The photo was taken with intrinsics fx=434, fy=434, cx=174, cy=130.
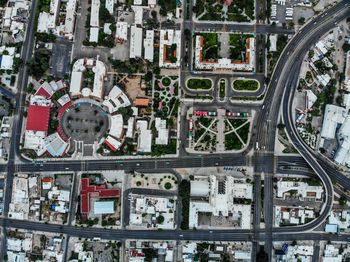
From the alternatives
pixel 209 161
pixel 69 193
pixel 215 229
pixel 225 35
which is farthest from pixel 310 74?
pixel 69 193

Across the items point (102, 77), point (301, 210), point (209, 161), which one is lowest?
point (301, 210)

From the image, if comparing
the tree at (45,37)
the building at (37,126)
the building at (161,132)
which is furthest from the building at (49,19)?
the building at (161,132)

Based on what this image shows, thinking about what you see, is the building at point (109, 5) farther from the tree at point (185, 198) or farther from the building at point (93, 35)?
the tree at point (185, 198)

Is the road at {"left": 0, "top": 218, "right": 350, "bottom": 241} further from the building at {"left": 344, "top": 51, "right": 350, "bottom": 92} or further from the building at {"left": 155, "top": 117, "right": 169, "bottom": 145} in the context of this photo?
the building at {"left": 344, "top": 51, "right": 350, "bottom": 92}

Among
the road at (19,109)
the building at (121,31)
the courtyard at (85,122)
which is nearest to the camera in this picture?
the road at (19,109)

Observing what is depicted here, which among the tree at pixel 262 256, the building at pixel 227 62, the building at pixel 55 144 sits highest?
the building at pixel 227 62

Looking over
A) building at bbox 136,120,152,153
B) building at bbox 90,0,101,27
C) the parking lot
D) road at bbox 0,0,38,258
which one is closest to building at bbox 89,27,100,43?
building at bbox 90,0,101,27

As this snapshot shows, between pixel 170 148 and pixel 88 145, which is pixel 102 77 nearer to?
pixel 88 145
